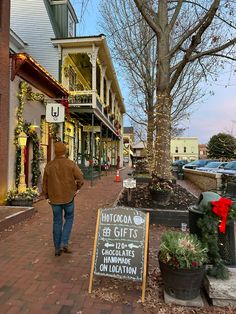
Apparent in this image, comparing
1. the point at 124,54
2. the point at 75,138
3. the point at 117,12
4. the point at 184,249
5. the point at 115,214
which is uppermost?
the point at 117,12

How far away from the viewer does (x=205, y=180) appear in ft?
54.5

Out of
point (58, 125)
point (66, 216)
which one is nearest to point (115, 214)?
point (66, 216)

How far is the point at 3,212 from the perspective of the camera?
7883mm

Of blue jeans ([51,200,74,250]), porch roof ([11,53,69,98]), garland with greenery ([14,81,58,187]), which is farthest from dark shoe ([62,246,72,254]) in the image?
porch roof ([11,53,69,98])

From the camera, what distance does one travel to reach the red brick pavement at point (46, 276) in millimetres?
3691

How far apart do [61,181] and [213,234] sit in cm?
254

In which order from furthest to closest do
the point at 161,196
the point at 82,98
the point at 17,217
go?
1. the point at 82,98
2. the point at 161,196
3. the point at 17,217

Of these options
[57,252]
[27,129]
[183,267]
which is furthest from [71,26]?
[183,267]

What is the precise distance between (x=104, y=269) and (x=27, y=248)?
220 cm

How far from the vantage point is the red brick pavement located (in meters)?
3.69

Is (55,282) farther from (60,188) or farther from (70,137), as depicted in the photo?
(70,137)

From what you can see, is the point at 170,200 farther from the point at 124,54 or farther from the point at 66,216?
the point at 124,54

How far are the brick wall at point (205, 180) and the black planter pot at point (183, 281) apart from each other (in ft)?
32.2

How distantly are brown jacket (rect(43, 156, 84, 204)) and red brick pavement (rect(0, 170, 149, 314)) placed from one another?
0.99 meters
